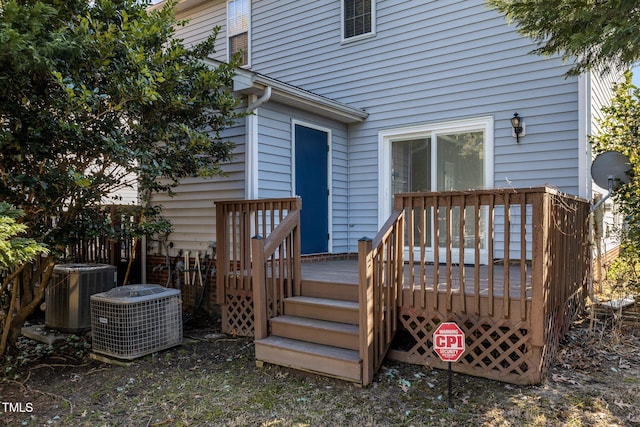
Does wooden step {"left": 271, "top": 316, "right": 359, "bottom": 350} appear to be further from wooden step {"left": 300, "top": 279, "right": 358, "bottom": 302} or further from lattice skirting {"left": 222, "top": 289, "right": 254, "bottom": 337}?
lattice skirting {"left": 222, "top": 289, "right": 254, "bottom": 337}

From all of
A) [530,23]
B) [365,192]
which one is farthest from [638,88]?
[365,192]

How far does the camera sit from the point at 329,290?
4512mm

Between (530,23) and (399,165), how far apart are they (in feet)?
10.2

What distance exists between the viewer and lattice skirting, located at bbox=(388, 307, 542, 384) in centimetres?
352

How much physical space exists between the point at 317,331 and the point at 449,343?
1254 millimetres

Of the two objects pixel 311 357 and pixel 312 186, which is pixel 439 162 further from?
pixel 311 357

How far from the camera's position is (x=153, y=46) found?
4.61 meters

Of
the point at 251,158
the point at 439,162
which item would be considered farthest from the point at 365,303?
the point at 439,162

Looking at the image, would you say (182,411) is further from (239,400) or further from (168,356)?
(168,356)

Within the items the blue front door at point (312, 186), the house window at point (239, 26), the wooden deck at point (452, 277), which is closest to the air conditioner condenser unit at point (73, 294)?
the wooden deck at point (452, 277)

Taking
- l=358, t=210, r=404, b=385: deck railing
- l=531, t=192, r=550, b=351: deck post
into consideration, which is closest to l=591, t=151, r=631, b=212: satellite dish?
l=531, t=192, r=550, b=351: deck post

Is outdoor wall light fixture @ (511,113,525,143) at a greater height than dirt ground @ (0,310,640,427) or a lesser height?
greater

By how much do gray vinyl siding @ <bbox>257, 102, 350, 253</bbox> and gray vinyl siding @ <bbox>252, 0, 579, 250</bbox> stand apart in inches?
11.4

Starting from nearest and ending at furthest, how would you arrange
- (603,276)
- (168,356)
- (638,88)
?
(168,356), (638,88), (603,276)
